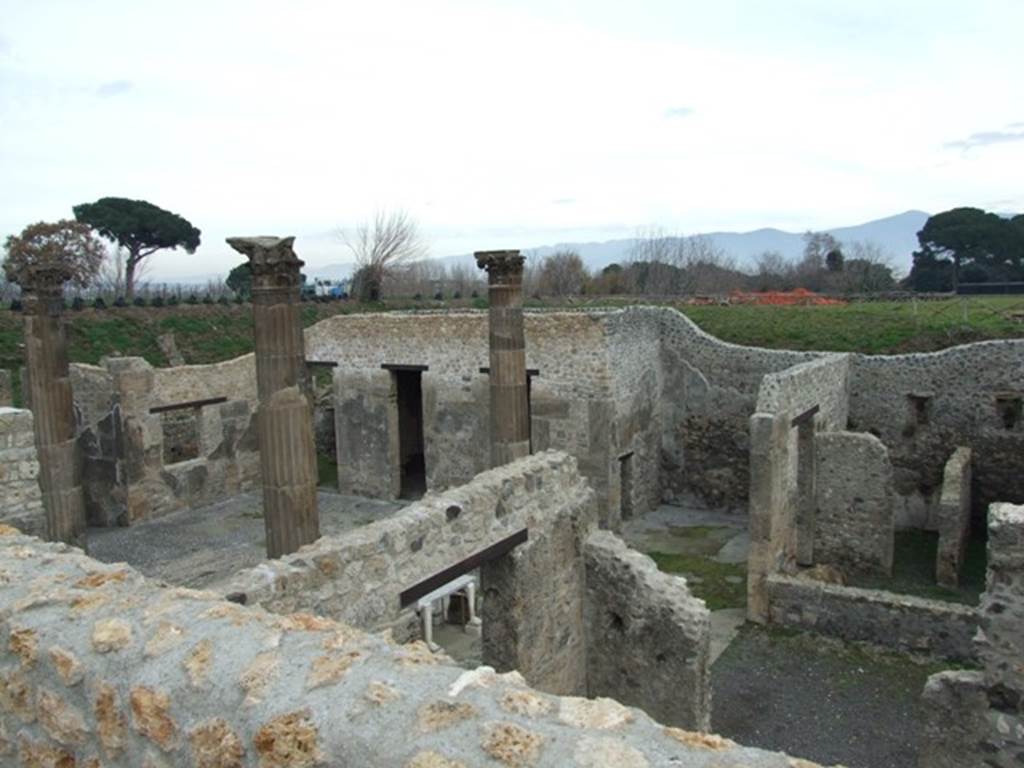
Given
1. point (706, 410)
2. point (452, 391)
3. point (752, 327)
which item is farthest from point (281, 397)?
point (752, 327)

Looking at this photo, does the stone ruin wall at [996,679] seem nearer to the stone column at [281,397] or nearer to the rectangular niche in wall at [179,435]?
the stone column at [281,397]

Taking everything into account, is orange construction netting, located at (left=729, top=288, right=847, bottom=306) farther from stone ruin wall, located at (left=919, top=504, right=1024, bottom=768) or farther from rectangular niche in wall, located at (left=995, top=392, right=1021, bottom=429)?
stone ruin wall, located at (left=919, top=504, right=1024, bottom=768)

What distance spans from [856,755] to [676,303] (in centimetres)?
2497

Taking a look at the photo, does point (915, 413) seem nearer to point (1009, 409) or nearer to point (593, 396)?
point (1009, 409)

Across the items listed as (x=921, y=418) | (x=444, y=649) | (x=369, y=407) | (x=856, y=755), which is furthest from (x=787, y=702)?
(x=369, y=407)

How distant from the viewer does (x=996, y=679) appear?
22.5ft

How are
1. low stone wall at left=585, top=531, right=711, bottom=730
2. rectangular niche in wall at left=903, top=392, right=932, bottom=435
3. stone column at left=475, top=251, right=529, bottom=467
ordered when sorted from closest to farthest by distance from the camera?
low stone wall at left=585, top=531, right=711, bottom=730, stone column at left=475, top=251, right=529, bottom=467, rectangular niche in wall at left=903, top=392, right=932, bottom=435

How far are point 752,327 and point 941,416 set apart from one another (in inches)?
280

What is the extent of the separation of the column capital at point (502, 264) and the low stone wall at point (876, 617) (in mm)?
5545

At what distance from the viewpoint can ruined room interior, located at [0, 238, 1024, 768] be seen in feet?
9.80

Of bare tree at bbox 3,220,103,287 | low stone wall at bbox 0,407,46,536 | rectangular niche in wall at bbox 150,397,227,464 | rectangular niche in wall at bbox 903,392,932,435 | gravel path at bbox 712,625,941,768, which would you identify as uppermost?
bare tree at bbox 3,220,103,287

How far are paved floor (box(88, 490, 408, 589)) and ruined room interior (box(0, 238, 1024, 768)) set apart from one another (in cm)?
9

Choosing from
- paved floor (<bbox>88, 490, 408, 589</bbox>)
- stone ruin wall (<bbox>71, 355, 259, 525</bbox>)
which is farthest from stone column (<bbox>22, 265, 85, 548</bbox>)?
stone ruin wall (<bbox>71, 355, 259, 525</bbox>)

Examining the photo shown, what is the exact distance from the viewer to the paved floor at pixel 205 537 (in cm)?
1488
